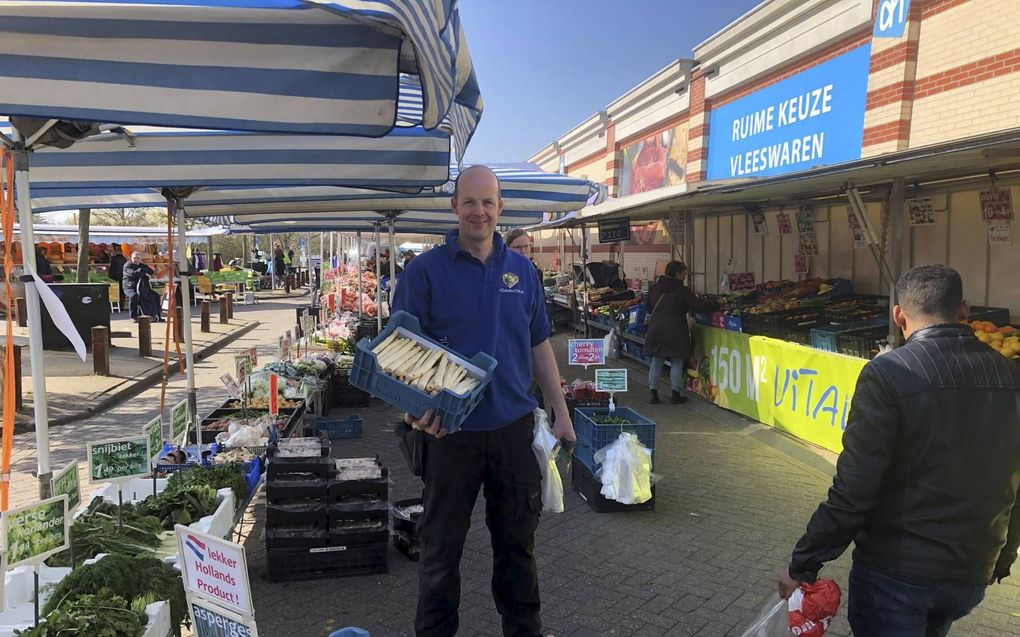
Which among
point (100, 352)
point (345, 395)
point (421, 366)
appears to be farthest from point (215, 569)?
point (100, 352)

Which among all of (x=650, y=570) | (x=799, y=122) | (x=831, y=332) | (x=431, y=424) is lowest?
(x=650, y=570)

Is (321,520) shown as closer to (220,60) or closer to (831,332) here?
(220,60)

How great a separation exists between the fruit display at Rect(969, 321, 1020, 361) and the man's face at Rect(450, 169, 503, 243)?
4.63 meters

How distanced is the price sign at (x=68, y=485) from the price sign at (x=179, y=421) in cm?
130

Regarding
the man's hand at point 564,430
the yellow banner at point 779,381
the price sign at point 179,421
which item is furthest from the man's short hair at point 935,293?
the price sign at point 179,421

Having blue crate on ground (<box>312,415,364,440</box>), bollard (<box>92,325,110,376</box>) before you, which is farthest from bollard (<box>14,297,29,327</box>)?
blue crate on ground (<box>312,415,364,440</box>)

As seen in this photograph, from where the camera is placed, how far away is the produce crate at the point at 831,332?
284 inches

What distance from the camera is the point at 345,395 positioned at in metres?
9.37

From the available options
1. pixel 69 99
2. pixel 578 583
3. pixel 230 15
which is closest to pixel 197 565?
pixel 69 99

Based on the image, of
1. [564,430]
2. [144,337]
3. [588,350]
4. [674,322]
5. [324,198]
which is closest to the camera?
[564,430]

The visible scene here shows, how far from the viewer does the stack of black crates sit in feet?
14.0

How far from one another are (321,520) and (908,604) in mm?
3238

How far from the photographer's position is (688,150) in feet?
55.0

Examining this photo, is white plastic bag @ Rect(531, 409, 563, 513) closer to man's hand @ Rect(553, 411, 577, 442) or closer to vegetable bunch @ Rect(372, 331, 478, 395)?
man's hand @ Rect(553, 411, 577, 442)
